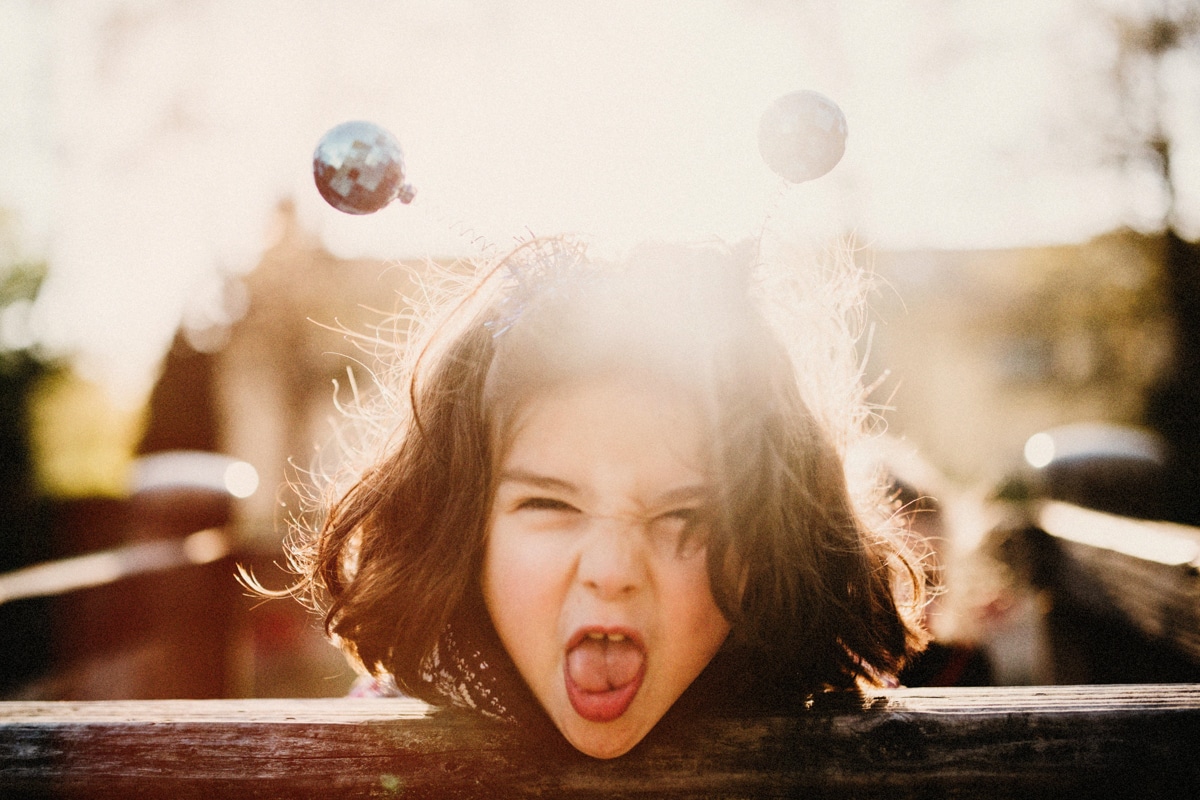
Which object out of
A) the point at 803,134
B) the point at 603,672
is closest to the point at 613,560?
the point at 603,672

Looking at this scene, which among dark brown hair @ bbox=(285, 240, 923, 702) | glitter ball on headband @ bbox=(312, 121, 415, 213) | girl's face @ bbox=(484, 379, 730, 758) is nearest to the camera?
glitter ball on headband @ bbox=(312, 121, 415, 213)

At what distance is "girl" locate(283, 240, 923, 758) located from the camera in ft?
3.40

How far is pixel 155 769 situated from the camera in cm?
101

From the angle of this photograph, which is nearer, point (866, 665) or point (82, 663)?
point (866, 665)

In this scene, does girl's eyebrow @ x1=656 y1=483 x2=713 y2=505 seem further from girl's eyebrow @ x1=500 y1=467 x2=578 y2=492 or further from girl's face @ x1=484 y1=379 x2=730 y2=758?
girl's eyebrow @ x1=500 y1=467 x2=578 y2=492

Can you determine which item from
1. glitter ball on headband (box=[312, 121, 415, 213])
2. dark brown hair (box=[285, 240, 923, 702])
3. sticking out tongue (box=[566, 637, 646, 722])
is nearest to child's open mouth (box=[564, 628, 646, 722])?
sticking out tongue (box=[566, 637, 646, 722])

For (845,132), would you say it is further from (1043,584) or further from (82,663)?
(82,663)

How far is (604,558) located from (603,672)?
141mm

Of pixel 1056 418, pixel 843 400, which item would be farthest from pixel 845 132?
pixel 1056 418

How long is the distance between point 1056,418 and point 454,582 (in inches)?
781

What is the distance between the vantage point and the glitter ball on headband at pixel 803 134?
904 mm

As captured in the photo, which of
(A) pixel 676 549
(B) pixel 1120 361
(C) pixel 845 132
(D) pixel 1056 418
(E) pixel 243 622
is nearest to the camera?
(C) pixel 845 132

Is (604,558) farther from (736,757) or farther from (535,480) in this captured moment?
(736,757)

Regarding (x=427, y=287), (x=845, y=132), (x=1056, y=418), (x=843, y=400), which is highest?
(x=845, y=132)
